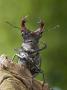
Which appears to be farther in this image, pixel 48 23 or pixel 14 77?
pixel 48 23

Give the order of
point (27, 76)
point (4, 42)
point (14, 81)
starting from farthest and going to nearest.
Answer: point (4, 42)
point (27, 76)
point (14, 81)

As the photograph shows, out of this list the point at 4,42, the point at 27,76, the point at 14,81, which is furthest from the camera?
the point at 4,42

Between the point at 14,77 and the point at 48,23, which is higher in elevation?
the point at 14,77

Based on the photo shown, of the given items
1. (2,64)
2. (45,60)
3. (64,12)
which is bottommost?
(45,60)

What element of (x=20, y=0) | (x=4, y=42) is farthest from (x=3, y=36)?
(x=20, y=0)

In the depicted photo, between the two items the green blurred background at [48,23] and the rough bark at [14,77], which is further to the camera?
the green blurred background at [48,23]

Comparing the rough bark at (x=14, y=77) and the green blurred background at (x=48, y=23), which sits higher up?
the rough bark at (x=14, y=77)

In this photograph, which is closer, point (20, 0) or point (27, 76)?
point (27, 76)

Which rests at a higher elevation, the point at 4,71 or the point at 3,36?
the point at 4,71

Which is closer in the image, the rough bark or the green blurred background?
the rough bark

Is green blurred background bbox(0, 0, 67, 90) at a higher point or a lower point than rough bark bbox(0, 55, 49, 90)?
lower

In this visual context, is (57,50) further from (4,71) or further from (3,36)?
(4,71)
